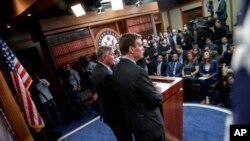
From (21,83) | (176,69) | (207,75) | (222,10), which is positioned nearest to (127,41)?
(21,83)

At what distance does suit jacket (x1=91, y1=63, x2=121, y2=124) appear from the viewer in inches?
92.4

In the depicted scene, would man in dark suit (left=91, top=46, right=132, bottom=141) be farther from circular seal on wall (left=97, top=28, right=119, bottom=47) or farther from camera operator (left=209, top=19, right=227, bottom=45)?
camera operator (left=209, top=19, right=227, bottom=45)

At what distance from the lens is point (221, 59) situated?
5.07m

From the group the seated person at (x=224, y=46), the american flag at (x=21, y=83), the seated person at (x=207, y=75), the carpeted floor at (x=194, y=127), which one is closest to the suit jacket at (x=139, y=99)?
the carpeted floor at (x=194, y=127)

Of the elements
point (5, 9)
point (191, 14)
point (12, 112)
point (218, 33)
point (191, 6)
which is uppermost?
point (5, 9)

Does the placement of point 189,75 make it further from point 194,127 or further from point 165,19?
point 165,19

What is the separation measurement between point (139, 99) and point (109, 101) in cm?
70

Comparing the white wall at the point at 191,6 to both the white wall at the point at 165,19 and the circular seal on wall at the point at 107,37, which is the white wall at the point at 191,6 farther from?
the circular seal on wall at the point at 107,37

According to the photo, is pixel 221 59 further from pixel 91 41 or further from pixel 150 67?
pixel 91 41

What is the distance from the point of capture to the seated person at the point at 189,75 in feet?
16.5

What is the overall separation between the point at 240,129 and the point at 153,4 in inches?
358

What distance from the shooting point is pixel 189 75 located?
16.8 ft

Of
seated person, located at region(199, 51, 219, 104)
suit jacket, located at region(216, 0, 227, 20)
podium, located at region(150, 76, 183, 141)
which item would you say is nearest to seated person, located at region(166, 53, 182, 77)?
seated person, located at region(199, 51, 219, 104)

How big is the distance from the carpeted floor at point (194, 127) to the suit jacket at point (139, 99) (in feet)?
5.49
